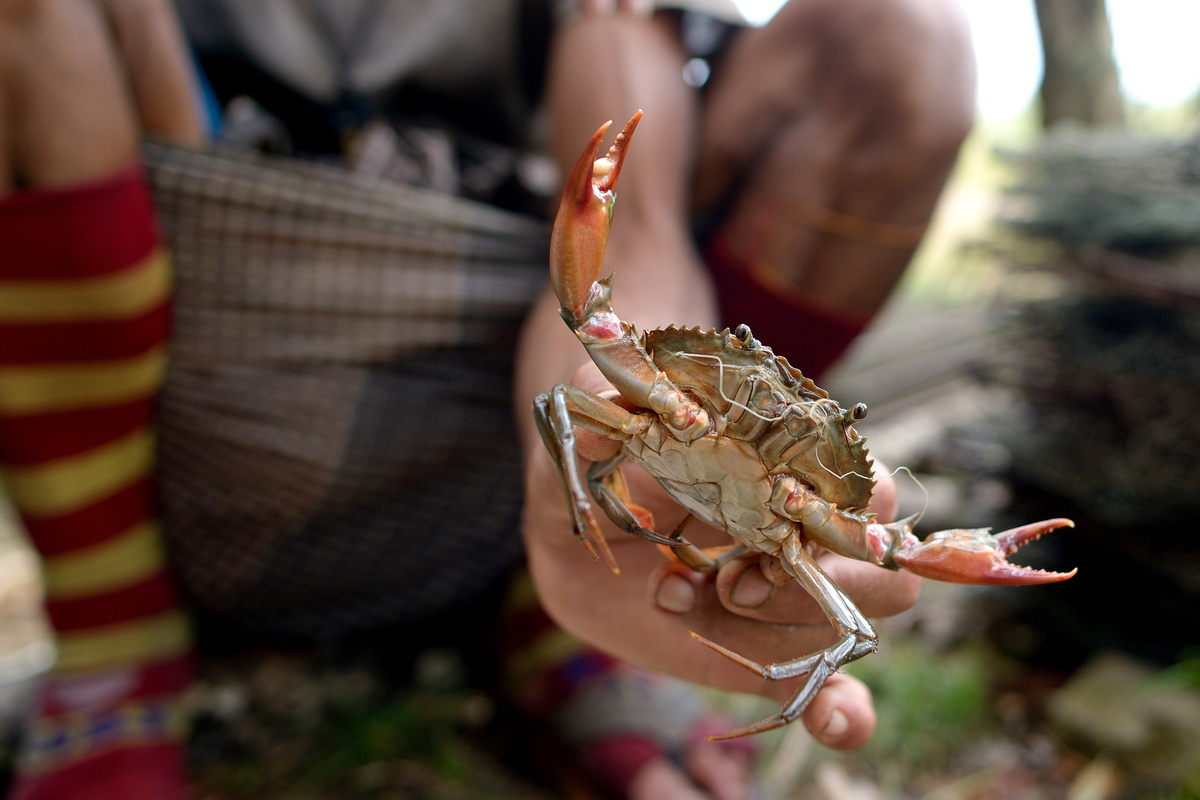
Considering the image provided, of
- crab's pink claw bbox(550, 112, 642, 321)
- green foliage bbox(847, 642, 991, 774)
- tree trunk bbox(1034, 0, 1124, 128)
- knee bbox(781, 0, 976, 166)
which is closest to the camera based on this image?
crab's pink claw bbox(550, 112, 642, 321)

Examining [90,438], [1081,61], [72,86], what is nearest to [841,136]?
[72,86]

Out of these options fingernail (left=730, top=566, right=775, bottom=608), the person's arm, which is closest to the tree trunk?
the person's arm

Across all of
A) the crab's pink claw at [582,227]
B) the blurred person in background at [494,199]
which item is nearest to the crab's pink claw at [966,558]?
the blurred person in background at [494,199]

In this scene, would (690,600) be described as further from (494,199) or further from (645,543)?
(494,199)

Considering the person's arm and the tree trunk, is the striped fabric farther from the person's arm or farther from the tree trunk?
the tree trunk

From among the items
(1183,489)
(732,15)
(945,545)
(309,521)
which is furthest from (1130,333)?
(309,521)

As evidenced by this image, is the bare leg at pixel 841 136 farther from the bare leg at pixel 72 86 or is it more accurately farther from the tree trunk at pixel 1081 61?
the tree trunk at pixel 1081 61
